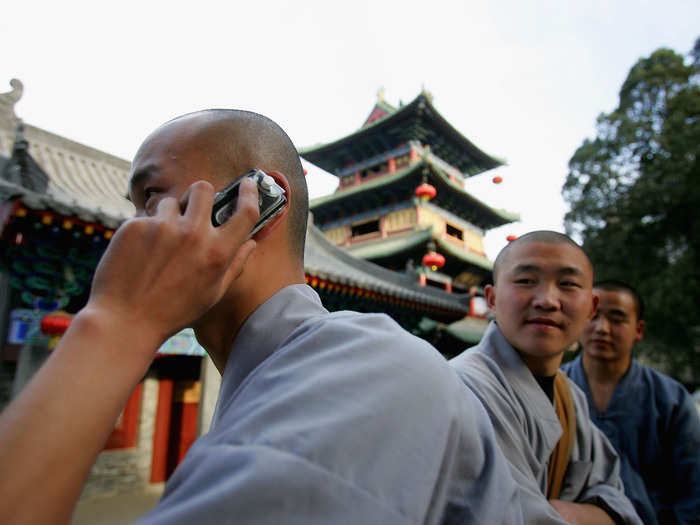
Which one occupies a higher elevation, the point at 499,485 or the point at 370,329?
the point at 370,329

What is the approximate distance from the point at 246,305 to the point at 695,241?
16.4 m

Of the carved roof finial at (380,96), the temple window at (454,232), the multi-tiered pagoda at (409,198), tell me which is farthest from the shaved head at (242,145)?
the carved roof finial at (380,96)

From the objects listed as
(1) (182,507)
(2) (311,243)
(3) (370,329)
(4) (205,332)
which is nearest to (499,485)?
(3) (370,329)

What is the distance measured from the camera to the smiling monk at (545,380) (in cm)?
143

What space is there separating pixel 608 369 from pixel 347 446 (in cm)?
257

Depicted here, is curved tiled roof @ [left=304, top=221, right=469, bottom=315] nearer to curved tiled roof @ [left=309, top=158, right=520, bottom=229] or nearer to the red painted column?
the red painted column

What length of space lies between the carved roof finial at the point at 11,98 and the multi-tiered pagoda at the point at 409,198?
10104mm

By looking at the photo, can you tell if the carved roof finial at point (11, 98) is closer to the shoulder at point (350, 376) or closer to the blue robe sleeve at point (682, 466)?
the shoulder at point (350, 376)

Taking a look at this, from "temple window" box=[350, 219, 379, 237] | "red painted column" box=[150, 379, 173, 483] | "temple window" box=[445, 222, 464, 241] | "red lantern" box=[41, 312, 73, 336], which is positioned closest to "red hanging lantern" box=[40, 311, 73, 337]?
"red lantern" box=[41, 312, 73, 336]

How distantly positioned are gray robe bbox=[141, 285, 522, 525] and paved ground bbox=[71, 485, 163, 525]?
21.3 feet

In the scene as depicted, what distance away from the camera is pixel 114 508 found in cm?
624

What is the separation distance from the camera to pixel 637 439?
7.74 feet

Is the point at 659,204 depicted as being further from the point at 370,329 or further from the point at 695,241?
the point at 370,329

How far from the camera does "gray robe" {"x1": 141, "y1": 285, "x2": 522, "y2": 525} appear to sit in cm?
47
